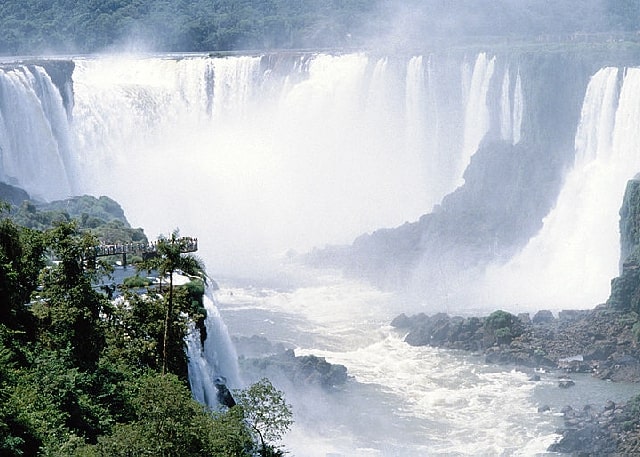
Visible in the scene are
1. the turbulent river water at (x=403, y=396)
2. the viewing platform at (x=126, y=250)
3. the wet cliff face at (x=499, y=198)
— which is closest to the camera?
the viewing platform at (x=126, y=250)

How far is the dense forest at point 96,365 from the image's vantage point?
71.6 feet

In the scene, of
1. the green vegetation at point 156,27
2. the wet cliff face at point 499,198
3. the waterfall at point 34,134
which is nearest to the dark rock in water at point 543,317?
the wet cliff face at point 499,198

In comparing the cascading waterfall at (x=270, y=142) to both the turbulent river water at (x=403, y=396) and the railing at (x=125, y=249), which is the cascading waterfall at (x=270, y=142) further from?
the railing at (x=125, y=249)

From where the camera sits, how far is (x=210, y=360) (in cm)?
3294

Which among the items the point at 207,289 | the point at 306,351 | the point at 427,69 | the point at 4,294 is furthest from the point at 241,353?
the point at 427,69

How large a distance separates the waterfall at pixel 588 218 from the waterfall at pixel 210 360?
2028cm

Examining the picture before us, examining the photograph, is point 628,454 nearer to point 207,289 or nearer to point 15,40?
A: point 207,289

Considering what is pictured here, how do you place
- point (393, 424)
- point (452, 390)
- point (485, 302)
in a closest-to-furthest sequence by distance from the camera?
point (393, 424) < point (452, 390) < point (485, 302)

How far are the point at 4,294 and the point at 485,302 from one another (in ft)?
90.8

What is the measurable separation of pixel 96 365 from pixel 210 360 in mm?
5774

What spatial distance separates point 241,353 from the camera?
4516cm

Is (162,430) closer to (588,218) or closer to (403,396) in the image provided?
(403,396)

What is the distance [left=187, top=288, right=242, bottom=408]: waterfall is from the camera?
1187 inches

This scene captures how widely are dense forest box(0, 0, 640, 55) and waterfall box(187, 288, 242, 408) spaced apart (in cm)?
6244
